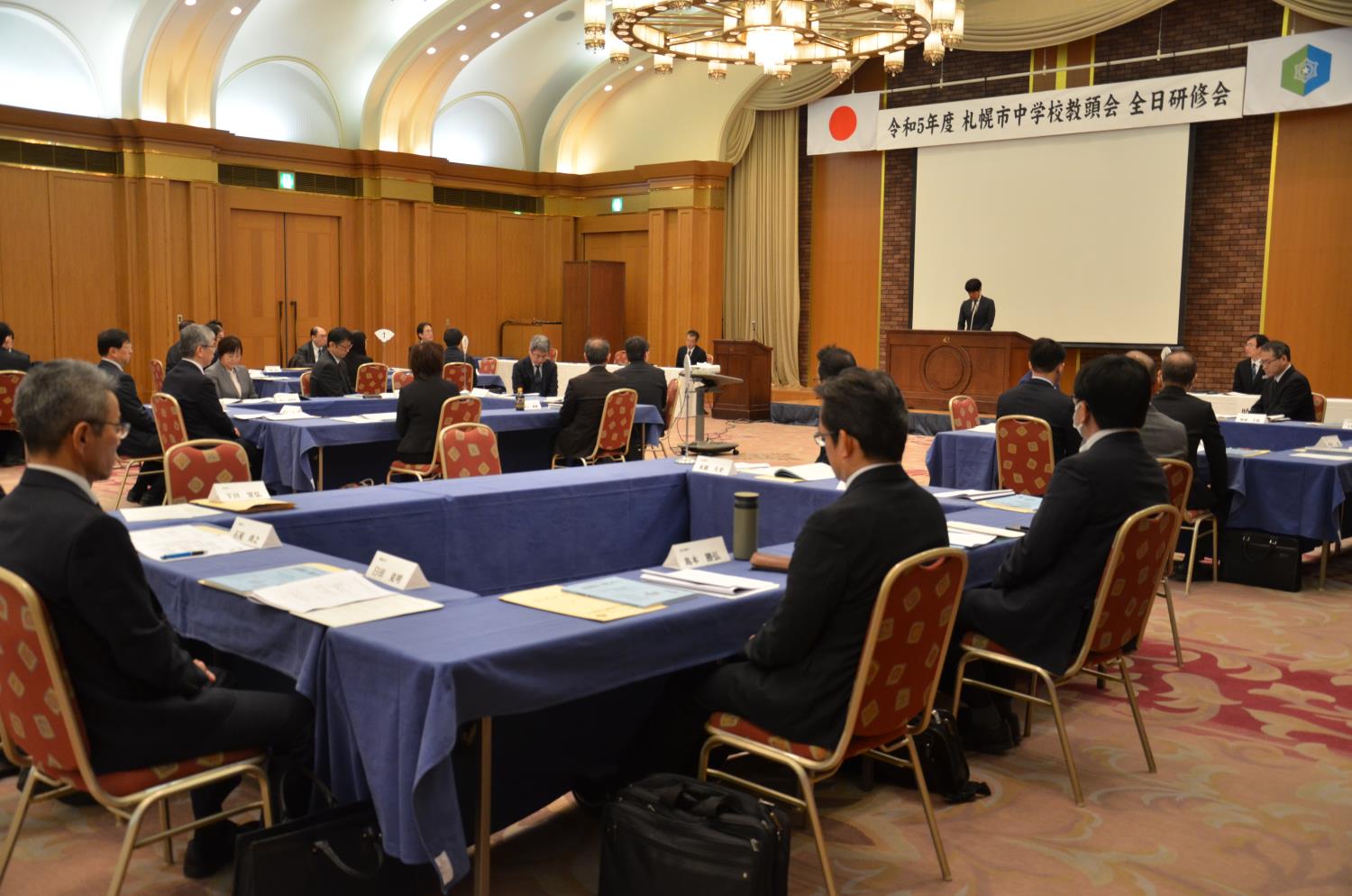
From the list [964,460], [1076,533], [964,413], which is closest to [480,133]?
[964,413]

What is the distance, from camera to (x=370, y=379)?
30.3 ft

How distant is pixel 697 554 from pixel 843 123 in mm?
12290

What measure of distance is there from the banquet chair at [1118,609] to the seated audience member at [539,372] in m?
Result: 6.64

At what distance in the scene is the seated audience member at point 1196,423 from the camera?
19.1ft

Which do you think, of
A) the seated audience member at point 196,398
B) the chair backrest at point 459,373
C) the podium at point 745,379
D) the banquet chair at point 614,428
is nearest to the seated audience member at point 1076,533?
the banquet chair at point 614,428

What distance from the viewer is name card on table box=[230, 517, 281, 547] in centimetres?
320

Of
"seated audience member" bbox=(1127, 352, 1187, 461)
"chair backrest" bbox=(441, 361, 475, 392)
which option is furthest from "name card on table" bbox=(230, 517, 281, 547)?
"chair backrest" bbox=(441, 361, 475, 392)

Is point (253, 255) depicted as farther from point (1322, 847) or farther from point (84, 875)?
point (1322, 847)

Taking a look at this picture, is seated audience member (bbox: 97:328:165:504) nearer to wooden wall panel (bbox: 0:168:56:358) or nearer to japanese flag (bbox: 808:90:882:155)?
wooden wall panel (bbox: 0:168:56:358)

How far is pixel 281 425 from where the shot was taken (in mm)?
6773

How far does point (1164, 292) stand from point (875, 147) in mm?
3971

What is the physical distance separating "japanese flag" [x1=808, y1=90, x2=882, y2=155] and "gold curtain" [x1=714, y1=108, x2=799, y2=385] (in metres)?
0.37

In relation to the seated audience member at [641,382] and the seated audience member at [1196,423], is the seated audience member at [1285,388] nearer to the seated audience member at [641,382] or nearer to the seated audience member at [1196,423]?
the seated audience member at [1196,423]

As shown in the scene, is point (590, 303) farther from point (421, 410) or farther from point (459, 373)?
point (421, 410)
